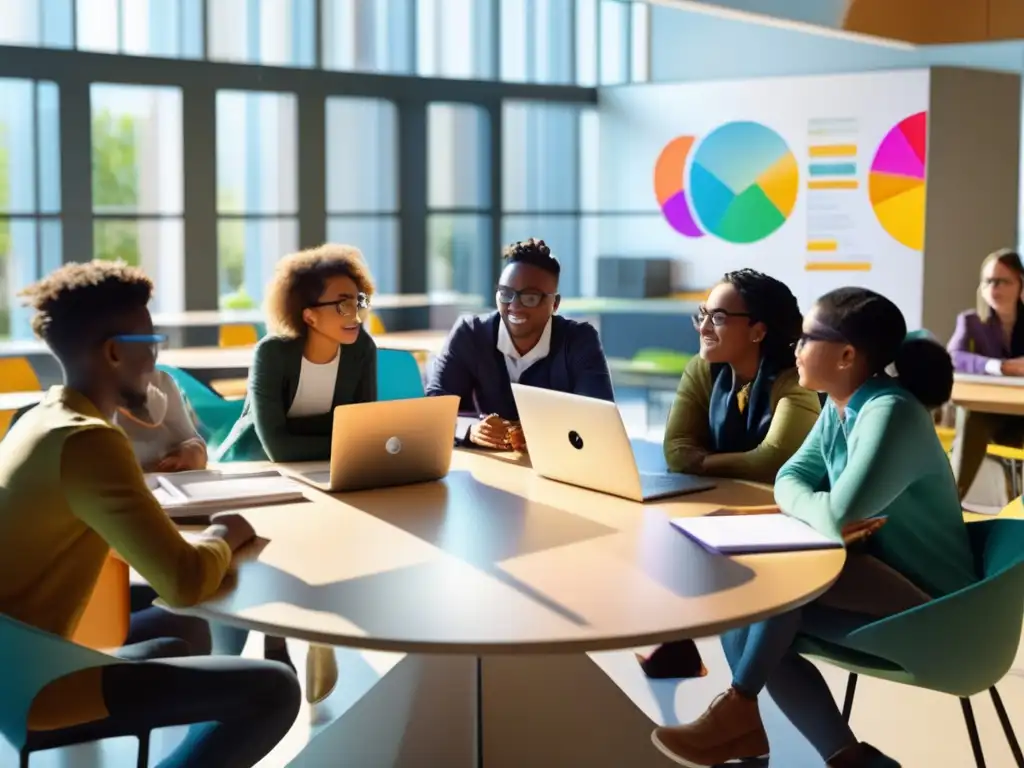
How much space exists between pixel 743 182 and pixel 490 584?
6.86m

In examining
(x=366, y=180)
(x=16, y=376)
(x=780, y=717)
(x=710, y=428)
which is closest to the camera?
(x=710, y=428)

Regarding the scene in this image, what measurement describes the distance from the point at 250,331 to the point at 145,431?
434 cm

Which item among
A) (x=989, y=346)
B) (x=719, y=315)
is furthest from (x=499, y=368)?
(x=989, y=346)

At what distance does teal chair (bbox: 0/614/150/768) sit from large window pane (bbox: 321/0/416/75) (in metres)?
7.96

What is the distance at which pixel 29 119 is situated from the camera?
28.1ft

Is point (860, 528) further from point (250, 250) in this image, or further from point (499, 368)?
point (250, 250)

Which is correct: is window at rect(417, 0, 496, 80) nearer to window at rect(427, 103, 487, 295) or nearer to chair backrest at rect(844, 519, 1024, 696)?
window at rect(427, 103, 487, 295)

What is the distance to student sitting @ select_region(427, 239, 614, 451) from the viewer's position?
13.8ft

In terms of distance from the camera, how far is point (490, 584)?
8.16 feet

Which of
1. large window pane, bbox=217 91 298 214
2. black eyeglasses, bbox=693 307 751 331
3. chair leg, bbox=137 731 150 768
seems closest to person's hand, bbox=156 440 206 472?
chair leg, bbox=137 731 150 768

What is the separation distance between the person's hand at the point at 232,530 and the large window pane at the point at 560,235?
26.9 feet

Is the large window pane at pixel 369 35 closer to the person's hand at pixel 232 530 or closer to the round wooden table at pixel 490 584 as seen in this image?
the round wooden table at pixel 490 584

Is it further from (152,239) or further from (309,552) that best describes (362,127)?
(309,552)

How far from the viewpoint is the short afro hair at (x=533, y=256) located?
4199mm
